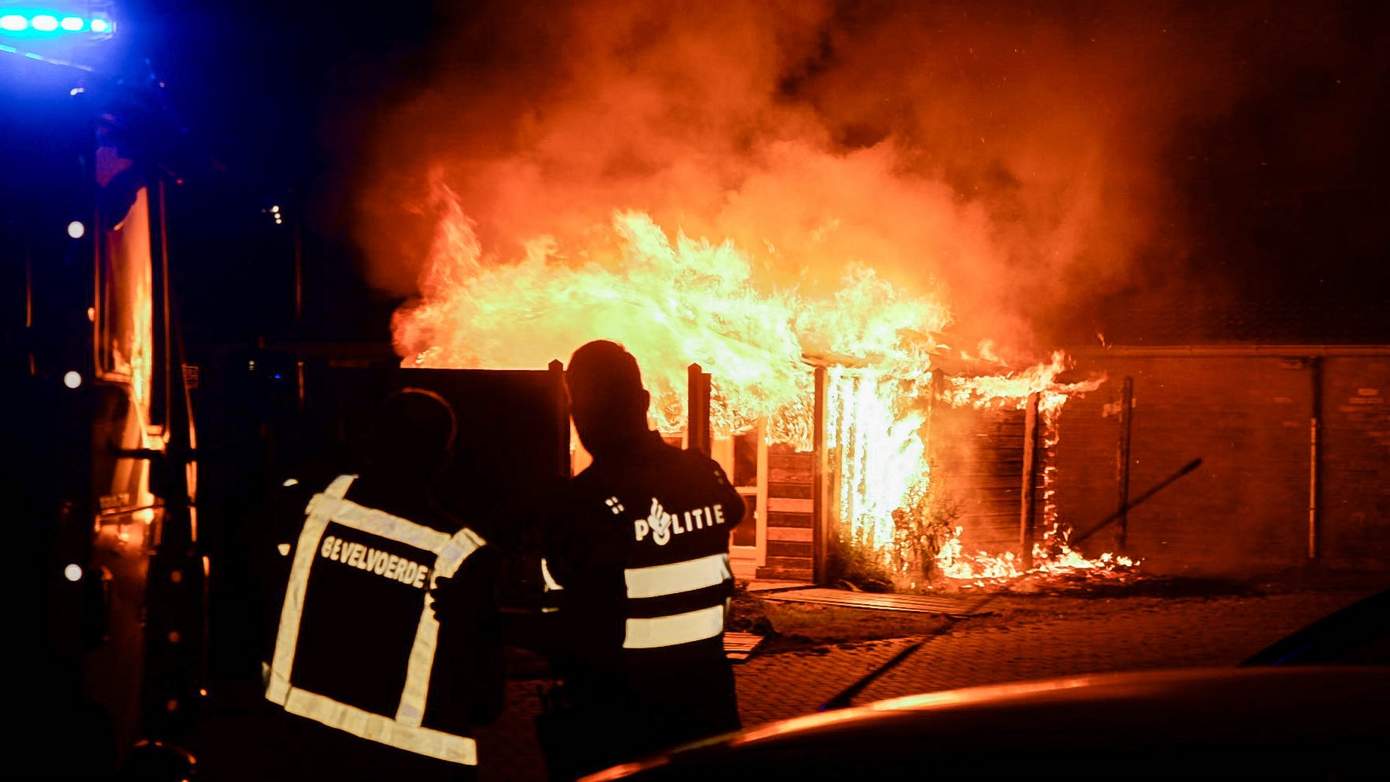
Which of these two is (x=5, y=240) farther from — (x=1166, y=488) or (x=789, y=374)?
(x=1166, y=488)

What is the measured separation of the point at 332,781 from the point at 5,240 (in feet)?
5.95

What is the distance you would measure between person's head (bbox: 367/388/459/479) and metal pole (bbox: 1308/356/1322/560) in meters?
14.8

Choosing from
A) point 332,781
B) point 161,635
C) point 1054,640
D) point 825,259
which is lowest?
point 1054,640

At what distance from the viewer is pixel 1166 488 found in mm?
16312

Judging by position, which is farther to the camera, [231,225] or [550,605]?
[231,225]

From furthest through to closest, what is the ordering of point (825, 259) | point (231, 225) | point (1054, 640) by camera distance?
point (231, 225) → point (825, 259) → point (1054, 640)

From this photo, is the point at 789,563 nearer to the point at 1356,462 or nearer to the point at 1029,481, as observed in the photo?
the point at 1029,481

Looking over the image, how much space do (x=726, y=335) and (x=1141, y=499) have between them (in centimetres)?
755

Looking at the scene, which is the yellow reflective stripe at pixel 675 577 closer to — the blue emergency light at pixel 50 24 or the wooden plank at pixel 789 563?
the blue emergency light at pixel 50 24

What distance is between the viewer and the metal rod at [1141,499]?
53.1 feet

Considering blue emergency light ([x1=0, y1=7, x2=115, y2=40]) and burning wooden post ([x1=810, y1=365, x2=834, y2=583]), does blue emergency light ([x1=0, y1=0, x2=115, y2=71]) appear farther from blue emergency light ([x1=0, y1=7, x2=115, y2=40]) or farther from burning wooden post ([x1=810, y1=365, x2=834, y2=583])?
burning wooden post ([x1=810, y1=365, x2=834, y2=583])

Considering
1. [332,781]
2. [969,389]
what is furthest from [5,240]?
[969,389]

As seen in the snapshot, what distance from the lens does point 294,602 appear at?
3494 mm

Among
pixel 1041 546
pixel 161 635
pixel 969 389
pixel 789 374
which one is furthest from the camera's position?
pixel 1041 546
